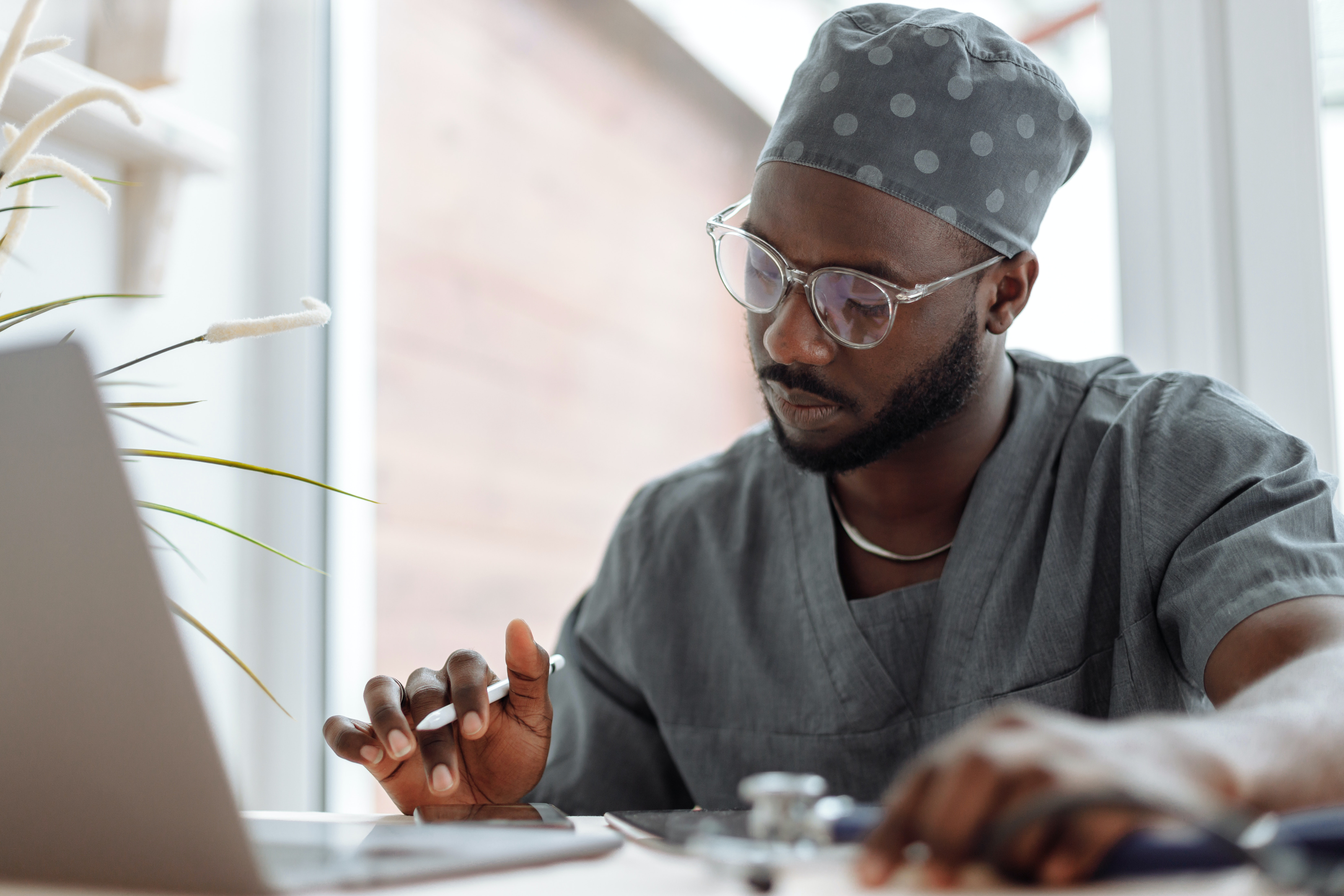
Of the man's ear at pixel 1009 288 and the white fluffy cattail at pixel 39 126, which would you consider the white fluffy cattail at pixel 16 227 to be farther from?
the man's ear at pixel 1009 288

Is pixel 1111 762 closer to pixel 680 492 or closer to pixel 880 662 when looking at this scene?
pixel 880 662

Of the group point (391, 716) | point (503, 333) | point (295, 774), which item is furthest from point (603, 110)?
point (391, 716)

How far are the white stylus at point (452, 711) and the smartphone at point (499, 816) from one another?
9 cm

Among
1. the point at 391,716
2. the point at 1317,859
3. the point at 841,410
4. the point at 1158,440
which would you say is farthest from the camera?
the point at 841,410

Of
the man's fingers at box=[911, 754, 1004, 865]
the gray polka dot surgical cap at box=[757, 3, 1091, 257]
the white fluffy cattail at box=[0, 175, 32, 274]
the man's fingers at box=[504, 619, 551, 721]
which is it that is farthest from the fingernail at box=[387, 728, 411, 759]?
the gray polka dot surgical cap at box=[757, 3, 1091, 257]

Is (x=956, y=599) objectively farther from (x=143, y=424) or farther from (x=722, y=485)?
(x=143, y=424)

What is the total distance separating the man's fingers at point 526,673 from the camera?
982mm

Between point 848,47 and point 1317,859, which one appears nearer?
point 1317,859

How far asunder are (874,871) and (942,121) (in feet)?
2.91

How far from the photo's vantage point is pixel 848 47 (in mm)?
1174

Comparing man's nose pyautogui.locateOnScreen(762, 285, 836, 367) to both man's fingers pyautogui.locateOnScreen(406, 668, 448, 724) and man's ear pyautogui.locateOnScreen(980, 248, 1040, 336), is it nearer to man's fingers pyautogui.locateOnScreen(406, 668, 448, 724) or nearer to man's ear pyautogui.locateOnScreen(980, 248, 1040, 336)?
man's ear pyautogui.locateOnScreen(980, 248, 1040, 336)

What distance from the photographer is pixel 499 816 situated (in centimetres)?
70

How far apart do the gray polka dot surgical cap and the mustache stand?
0.65 ft

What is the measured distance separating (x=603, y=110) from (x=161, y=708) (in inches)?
67.1
